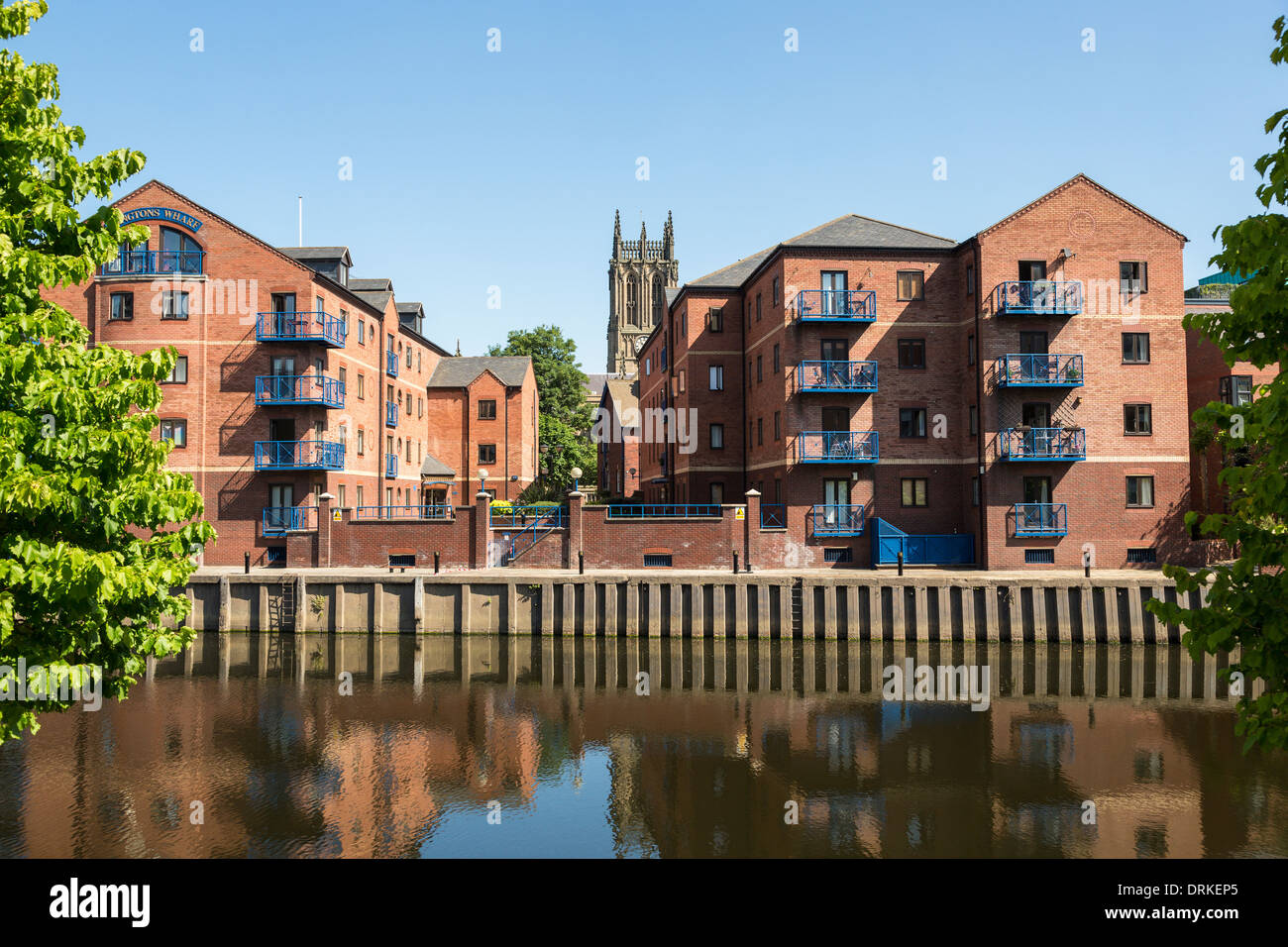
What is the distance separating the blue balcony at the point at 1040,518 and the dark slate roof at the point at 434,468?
106 feet

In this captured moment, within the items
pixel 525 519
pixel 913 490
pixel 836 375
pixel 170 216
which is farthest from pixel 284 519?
pixel 913 490

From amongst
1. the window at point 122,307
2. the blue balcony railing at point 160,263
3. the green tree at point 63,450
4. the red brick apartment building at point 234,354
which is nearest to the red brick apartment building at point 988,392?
the red brick apartment building at point 234,354

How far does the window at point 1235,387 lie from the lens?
3353cm

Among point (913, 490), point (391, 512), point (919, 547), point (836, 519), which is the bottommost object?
point (919, 547)

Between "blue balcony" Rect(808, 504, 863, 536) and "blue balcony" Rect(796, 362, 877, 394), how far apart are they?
188 inches

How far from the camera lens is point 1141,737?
18.0m

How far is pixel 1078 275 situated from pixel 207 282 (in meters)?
35.5

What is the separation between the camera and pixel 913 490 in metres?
33.9

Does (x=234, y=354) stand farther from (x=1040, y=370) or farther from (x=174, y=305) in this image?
(x=1040, y=370)

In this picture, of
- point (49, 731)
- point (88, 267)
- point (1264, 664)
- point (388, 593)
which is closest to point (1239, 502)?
point (1264, 664)

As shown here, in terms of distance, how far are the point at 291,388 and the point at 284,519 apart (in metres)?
5.54

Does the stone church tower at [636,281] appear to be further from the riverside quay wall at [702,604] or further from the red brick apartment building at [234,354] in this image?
the riverside quay wall at [702,604]

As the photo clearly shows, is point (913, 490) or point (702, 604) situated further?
point (913, 490)

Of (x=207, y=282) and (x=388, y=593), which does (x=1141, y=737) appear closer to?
(x=388, y=593)
